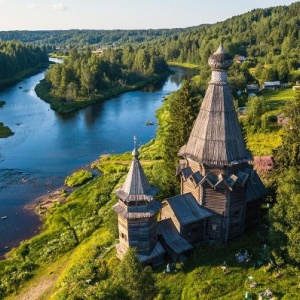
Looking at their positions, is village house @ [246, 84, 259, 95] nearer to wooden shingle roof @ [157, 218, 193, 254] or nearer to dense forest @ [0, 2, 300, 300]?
dense forest @ [0, 2, 300, 300]

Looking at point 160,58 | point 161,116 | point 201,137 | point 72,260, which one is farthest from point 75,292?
point 160,58

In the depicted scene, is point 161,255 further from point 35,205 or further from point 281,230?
point 35,205

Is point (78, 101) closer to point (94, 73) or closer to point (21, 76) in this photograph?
point (94, 73)

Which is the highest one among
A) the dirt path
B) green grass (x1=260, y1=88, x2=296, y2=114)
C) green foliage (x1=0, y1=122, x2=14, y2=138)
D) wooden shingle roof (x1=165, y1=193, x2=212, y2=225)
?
wooden shingle roof (x1=165, y1=193, x2=212, y2=225)

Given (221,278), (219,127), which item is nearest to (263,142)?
(219,127)

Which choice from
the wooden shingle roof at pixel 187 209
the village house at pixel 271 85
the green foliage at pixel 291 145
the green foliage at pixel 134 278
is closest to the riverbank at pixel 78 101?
the village house at pixel 271 85

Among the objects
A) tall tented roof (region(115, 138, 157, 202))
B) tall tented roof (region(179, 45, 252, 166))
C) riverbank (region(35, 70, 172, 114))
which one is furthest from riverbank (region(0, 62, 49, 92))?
tall tented roof (region(179, 45, 252, 166))
